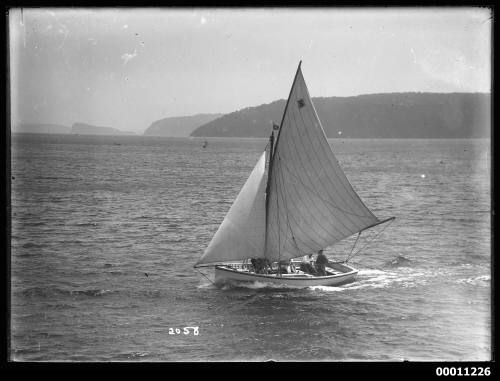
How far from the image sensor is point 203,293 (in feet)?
125

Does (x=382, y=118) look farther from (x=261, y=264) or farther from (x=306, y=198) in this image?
(x=261, y=264)

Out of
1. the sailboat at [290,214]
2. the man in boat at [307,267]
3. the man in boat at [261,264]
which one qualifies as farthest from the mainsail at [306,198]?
the man in boat at [307,267]

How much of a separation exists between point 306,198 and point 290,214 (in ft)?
4.93

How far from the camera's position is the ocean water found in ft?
98.9

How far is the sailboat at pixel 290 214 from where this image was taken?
127 feet

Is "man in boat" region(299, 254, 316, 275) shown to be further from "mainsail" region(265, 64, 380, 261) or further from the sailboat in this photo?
"mainsail" region(265, 64, 380, 261)

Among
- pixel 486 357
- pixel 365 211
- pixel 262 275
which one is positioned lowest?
pixel 486 357

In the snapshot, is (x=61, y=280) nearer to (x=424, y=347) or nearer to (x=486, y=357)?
(x=424, y=347)

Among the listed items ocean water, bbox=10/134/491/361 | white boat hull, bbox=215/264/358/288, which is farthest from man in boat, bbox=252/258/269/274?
ocean water, bbox=10/134/491/361

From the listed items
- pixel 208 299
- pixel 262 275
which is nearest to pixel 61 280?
pixel 208 299

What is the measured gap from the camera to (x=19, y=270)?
4212cm

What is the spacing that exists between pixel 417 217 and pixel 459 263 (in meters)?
20.0

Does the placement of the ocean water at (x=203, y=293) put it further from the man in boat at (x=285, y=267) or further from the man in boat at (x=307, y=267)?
the man in boat at (x=285, y=267)

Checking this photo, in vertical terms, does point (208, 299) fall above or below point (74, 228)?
below
